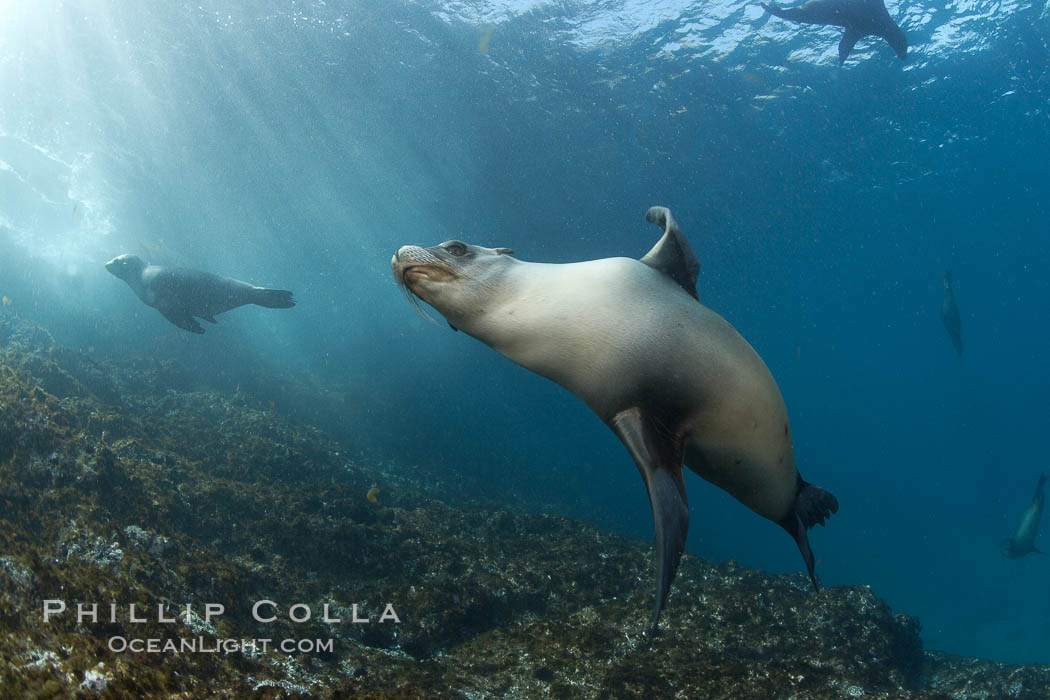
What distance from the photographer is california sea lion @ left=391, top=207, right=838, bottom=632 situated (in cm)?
195

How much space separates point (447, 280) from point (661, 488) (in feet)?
3.85

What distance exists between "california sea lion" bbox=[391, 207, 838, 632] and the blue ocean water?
13.1 meters

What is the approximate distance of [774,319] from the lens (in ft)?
141

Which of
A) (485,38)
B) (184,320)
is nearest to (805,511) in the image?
(184,320)

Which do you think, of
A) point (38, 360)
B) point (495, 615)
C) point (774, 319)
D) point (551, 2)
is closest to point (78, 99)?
point (38, 360)

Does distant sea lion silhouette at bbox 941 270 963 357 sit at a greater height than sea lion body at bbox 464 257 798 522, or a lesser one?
greater

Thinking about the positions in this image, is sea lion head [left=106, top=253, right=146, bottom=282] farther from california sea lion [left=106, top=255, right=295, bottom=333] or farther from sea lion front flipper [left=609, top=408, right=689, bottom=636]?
sea lion front flipper [left=609, top=408, right=689, bottom=636]

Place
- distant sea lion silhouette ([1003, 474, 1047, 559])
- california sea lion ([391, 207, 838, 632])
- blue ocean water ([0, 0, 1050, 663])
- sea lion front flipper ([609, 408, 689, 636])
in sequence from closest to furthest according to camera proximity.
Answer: sea lion front flipper ([609, 408, 689, 636]) < california sea lion ([391, 207, 838, 632]) < distant sea lion silhouette ([1003, 474, 1047, 559]) < blue ocean water ([0, 0, 1050, 663])

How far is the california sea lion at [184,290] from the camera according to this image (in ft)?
29.0

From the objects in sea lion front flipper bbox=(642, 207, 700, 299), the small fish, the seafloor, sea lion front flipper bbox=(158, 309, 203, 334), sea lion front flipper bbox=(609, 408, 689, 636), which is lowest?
the seafloor

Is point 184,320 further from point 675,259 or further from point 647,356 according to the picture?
point 647,356

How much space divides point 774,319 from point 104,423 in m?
45.4

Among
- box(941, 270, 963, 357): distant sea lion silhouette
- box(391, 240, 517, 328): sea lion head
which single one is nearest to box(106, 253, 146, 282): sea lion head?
box(391, 240, 517, 328): sea lion head

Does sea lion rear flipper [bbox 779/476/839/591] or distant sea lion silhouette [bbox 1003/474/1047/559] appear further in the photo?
distant sea lion silhouette [bbox 1003/474/1047/559]
